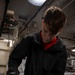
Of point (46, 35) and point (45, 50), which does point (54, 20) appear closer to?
point (46, 35)

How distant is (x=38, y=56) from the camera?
1.33 m

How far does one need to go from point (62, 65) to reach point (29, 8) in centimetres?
314

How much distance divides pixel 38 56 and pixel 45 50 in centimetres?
8

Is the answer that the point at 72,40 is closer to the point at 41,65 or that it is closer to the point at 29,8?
the point at 29,8

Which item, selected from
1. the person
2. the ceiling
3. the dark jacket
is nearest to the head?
the person

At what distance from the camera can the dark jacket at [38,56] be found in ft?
4.23

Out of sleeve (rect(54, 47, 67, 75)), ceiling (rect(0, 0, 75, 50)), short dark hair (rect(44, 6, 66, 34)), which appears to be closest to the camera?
short dark hair (rect(44, 6, 66, 34))

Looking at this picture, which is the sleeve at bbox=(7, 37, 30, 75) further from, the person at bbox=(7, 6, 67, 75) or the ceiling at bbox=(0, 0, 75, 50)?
the ceiling at bbox=(0, 0, 75, 50)

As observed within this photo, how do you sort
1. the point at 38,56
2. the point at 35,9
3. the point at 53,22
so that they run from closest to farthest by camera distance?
the point at 53,22, the point at 38,56, the point at 35,9

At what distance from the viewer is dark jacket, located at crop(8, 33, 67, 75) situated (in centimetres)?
129

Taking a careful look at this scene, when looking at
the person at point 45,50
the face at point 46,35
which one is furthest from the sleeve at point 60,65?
the face at point 46,35

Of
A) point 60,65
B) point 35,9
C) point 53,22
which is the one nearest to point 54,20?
point 53,22

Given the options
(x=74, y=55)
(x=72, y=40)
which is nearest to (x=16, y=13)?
(x=72, y=40)

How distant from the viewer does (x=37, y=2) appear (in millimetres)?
3037
